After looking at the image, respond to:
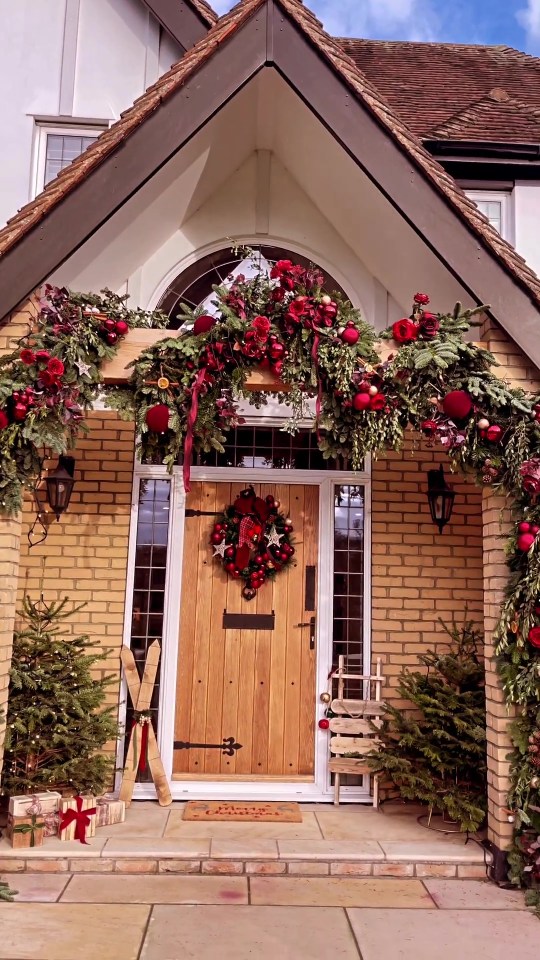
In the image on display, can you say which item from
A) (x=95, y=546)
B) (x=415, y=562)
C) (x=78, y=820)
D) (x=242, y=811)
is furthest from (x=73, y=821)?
(x=415, y=562)

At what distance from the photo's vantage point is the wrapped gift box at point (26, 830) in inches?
175

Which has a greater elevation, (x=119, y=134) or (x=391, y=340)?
(x=119, y=134)

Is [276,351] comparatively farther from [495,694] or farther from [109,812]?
[109,812]

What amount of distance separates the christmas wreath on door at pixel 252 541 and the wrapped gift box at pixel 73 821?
76.5 inches

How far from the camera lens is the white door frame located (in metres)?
5.61

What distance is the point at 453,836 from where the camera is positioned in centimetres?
481

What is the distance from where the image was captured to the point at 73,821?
4.59m

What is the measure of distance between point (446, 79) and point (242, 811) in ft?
27.6

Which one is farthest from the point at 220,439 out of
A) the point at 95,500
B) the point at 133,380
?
the point at 95,500

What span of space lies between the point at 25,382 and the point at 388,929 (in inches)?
143

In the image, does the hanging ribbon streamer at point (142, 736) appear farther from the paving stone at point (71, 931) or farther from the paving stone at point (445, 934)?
the paving stone at point (445, 934)

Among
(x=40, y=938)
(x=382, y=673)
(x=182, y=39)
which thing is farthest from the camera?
(x=182, y=39)

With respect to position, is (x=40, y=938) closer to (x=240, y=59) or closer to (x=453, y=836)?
(x=453, y=836)

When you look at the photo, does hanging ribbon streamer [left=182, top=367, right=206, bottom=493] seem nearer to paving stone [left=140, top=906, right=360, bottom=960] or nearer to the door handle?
the door handle
